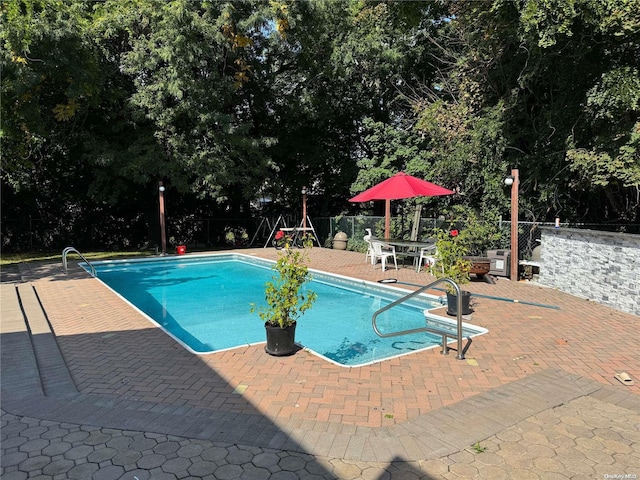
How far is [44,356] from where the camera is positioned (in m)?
4.55

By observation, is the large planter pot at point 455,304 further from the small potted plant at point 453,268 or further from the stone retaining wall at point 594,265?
the stone retaining wall at point 594,265

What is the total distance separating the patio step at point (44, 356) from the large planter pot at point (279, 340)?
6.21ft

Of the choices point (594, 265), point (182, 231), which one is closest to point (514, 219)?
point (594, 265)

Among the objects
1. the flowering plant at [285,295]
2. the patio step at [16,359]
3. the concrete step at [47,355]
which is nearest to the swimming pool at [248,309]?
the flowering plant at [285,295]

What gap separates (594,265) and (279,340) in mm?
5783

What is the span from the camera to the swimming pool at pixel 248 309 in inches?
239

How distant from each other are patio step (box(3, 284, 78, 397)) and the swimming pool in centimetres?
135

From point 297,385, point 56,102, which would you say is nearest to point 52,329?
point 297,385

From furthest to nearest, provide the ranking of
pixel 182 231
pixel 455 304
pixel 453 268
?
pixel 182 231, pixel 455 304, pixel 453 268

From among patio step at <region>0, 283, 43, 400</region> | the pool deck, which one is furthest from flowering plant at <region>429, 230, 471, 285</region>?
patio step at <region>0, 283, 43, 400</region>

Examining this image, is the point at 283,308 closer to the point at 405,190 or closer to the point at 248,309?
the point at 248,309

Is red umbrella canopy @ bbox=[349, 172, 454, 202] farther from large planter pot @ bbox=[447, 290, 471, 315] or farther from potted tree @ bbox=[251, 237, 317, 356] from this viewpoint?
potted tree @ bbox=[251, 237, 317, 356]

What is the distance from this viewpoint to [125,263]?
13.7 meters

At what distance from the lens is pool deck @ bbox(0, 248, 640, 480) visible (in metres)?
2.61
